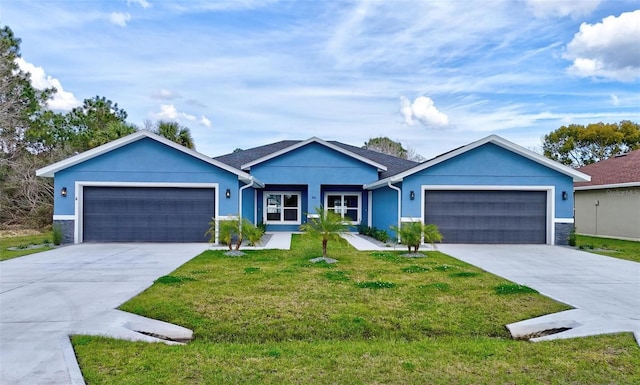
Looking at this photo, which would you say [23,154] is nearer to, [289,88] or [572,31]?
[289,88]

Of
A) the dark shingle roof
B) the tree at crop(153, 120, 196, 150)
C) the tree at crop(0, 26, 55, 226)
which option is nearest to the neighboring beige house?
the dark shingle roof

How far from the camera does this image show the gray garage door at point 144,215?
14.7 metres

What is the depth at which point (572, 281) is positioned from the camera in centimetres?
817

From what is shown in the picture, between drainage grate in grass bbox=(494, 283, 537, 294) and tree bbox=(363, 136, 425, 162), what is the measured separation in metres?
38.2

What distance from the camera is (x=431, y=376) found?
3914mm

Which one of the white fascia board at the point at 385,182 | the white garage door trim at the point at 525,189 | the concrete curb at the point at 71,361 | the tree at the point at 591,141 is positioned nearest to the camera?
the concrete curb at the point at 71,361

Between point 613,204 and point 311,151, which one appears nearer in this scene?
point 613,204

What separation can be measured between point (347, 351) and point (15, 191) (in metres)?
23.3

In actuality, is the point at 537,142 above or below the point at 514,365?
above

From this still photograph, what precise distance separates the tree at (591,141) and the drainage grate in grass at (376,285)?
37.3 metres

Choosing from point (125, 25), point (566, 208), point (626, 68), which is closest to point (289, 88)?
point (125, 25)

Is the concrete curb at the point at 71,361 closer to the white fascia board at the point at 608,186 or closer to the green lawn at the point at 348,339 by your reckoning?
the green lawn at the point at 348,339

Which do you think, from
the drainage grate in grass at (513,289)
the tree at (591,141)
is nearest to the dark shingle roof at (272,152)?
the drainage grate in grass at (513,289)

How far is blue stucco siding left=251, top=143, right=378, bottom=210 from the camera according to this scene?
1911 cm
